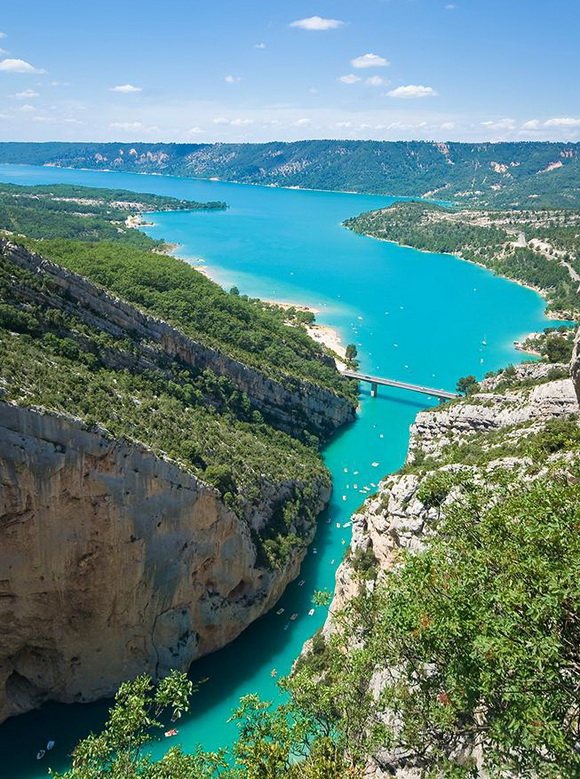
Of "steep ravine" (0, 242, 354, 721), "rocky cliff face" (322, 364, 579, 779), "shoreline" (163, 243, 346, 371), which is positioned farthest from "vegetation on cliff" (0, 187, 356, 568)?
"shoreline" (163, 243, 346, 371)

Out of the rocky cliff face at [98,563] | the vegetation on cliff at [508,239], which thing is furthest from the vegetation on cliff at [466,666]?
the vegetation on cliff at [508,239]

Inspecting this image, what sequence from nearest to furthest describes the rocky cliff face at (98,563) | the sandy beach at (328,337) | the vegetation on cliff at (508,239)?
1. the rocky cliff face at (98,563)
2. the sandy beach at (328,337)
3. the vegetation on cliff at (508,239)

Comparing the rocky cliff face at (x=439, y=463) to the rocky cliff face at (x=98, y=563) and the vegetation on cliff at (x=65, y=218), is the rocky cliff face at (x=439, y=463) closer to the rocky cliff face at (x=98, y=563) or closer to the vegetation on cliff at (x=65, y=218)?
the rocky cliff face at (x=98, y=563)

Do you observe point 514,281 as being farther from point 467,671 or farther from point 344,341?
point 467,671

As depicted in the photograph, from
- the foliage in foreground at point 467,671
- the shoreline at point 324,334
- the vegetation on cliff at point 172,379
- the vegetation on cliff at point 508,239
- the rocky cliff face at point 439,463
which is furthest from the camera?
the vegetation on cliff at point 508,239

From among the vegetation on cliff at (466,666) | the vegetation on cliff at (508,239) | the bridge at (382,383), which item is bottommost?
the bridge at (382,383)
